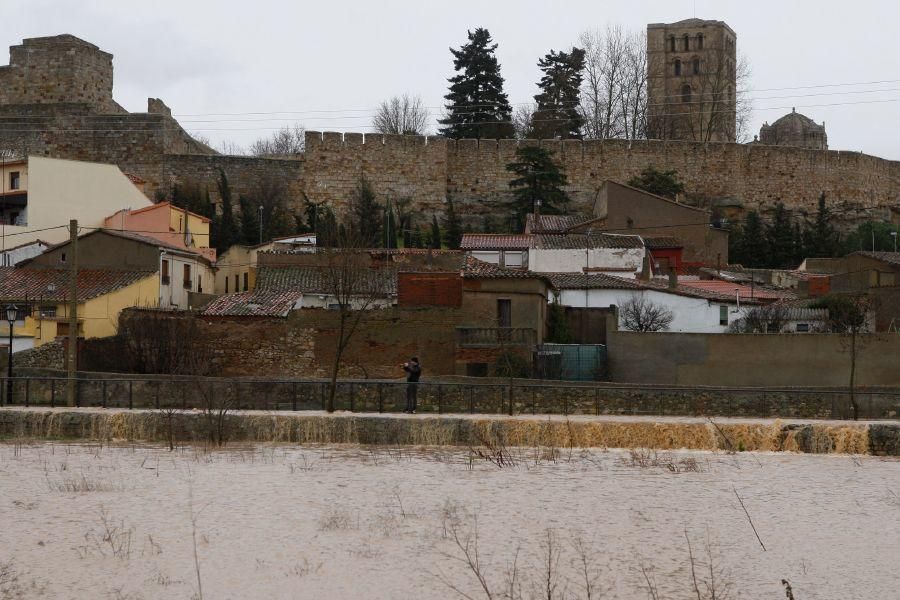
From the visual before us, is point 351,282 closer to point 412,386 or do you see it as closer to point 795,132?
point 412,386

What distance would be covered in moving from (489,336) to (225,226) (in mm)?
17600

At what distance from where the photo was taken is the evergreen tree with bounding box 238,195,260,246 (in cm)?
4216

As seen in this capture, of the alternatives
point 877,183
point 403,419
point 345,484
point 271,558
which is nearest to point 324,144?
point 877,183

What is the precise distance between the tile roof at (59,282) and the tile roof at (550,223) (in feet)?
52.3

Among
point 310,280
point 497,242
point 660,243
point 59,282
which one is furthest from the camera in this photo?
point 660,243

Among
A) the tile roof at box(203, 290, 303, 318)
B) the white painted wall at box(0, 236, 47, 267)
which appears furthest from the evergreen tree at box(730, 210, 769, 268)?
the white painted wall at box(0, 236, 47, 267)

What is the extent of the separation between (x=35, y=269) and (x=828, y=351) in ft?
63.7

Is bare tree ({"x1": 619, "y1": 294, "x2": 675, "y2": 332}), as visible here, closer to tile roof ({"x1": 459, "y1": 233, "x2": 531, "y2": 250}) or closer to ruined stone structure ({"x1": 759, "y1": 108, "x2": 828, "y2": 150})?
tile roof ({"x1": 459, "y1": 233, "x2": 531, "y2": 250})

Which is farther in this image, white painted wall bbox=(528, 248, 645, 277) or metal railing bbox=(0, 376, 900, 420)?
white painted wall bbox=(528, 248, 645, 277)

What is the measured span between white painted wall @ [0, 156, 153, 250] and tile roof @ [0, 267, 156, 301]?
621 cm

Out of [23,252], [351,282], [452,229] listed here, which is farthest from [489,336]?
[452,229]

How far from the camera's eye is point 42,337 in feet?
89.9

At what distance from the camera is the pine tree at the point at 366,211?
4306 cm

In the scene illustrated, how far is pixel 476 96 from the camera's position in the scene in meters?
52.2
